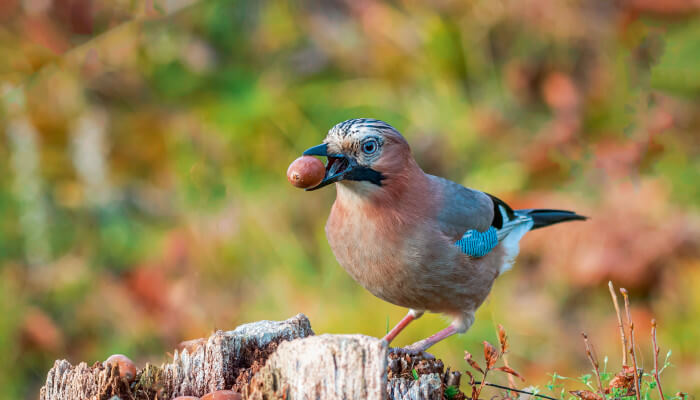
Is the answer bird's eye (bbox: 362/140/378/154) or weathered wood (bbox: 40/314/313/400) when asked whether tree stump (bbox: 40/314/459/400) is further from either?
bird's eye (bbox: 362/140/378/154)

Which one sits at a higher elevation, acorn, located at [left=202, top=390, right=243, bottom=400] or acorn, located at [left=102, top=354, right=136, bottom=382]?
acorn, located at [left=102, top=354, right=136, bottom=382]

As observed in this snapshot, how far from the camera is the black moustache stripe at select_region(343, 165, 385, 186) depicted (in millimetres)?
2341

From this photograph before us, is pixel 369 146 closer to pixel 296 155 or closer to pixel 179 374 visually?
pixel 179 374

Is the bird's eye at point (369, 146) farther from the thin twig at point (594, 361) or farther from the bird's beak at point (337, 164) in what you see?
the thin twig at point (594, 361)

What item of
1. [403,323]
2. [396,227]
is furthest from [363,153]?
[403,323]

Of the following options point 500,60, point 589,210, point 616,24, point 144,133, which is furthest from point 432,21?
point 144,133

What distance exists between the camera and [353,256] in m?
2.45

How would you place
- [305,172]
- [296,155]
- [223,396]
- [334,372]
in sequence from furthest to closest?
[296,155], [305,172], [223,396], [334,372]

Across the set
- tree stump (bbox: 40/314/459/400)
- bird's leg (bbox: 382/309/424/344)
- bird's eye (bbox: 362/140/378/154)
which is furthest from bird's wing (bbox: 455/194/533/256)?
tree stump (bbox: 40/314/459/400)

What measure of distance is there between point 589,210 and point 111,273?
9.31 feet

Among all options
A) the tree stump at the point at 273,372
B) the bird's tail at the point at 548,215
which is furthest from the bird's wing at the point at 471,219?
the tree stump at the point at 273,372

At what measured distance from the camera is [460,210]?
2699 mm

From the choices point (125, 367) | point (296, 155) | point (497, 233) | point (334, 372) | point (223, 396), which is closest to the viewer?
point (334, 372)

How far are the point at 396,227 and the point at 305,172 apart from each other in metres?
0.47
